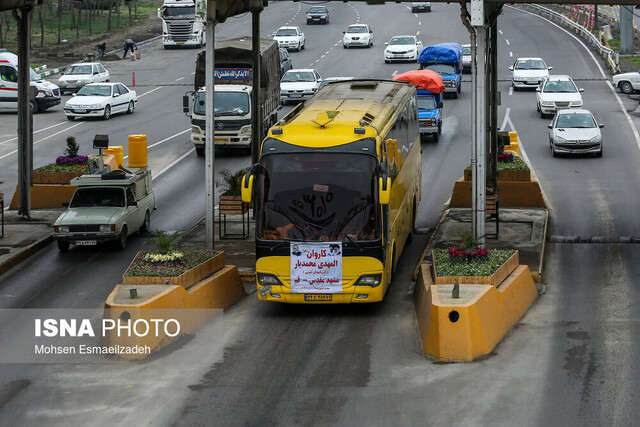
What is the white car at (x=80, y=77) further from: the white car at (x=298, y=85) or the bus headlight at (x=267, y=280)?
the bus headlight at (x=267, y=280)

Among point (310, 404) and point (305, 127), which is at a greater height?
point (305, 127)

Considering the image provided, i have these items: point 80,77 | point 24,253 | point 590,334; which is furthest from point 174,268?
point 80,77

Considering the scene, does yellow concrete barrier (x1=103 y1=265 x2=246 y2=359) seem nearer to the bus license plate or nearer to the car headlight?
the bus license plate

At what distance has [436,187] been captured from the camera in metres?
32.8

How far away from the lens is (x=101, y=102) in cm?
4662

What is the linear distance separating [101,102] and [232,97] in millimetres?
10382

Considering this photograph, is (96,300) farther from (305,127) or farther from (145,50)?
(145,50)

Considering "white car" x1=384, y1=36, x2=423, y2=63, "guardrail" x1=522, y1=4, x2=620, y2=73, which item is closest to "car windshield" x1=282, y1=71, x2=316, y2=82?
"white car" x1=384, y1=36, x2=423, y2=63

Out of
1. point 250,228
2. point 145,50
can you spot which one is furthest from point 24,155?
point 145,50

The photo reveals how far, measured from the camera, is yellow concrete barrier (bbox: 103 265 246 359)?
57.2 ft

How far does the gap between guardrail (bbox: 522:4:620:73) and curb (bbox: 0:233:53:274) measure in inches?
1494

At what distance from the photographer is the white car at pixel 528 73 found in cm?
5272

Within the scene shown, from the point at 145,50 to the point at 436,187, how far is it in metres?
43.1

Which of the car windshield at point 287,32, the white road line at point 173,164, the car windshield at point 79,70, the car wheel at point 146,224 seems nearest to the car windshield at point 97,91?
the car windshield at point 79,70
